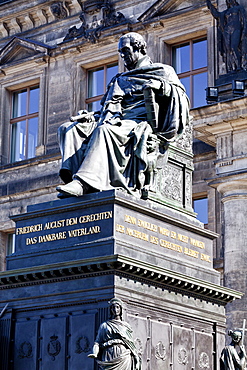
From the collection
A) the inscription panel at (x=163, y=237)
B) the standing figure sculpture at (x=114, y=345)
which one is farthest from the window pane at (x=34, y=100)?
the standing figure sculpture at (x=114, y=345)

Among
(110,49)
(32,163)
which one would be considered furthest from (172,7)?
(32,163)

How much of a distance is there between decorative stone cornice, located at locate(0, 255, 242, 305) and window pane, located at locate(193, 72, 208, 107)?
11.6 meters

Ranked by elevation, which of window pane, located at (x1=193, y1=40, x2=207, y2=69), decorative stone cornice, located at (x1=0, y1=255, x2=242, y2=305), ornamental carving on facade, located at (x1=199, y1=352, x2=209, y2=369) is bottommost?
ornamental carving on facade, located at (x1=199, y1=352, x2=209, y2=369)

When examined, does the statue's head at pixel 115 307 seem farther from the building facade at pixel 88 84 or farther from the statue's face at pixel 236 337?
the building facade at pixel 88 84

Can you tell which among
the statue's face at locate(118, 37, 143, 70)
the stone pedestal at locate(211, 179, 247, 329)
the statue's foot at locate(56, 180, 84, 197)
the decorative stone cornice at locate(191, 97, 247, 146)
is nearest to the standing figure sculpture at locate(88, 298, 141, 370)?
the statue's foot at locate(56, 180, 84, 197)

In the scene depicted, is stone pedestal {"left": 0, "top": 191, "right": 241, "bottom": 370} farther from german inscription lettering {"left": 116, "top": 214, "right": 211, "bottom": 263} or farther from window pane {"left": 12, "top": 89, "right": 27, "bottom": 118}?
window pane {"left": 12, "top": 89, "right": 27, "bottom": 118}

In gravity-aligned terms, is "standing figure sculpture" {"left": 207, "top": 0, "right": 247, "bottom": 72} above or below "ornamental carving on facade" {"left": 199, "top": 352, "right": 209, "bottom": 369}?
above

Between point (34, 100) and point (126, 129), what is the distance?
601 inches

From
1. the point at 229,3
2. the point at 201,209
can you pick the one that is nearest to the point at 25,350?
the point at 201,209

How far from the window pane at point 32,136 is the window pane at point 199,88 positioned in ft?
15.8

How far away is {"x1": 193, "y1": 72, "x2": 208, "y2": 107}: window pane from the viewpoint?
2209cm

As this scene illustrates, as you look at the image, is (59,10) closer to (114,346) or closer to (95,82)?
(95,82)

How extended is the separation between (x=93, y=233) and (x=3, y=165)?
50.9ft

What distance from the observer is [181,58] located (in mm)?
22859
